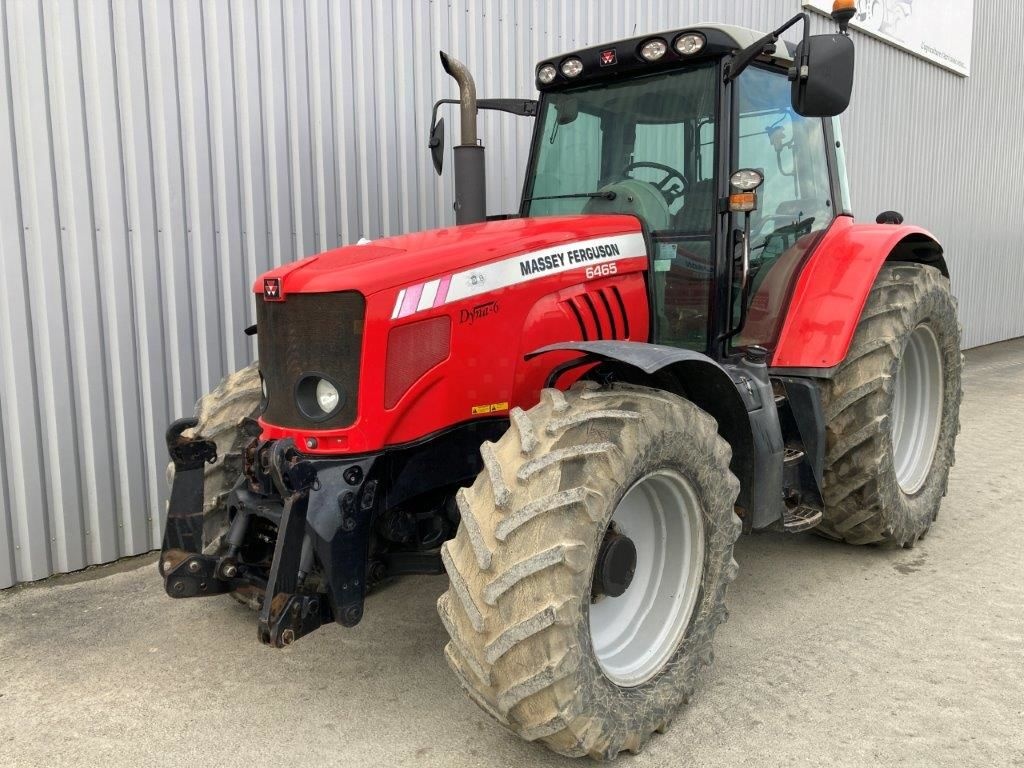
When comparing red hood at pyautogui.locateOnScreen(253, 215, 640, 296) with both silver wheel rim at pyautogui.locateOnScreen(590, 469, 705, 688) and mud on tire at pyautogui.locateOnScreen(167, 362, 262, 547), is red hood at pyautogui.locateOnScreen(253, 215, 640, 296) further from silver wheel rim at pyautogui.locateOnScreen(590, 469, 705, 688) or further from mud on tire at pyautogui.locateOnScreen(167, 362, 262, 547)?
silver wheel rim at pyautogui.locateOnScreen(590, 469, 705, 688)

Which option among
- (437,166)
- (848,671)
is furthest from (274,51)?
(848,671)

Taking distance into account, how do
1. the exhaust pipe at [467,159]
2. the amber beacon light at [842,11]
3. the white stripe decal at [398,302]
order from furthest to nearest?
the exhaust pipe at [467,159] < the amber beacon light at [842,11] < the white stripe decal at [398,302]

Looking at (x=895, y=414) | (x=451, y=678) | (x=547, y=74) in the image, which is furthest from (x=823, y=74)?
(x=451, y=678)

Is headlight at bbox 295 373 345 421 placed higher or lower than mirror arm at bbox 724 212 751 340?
lower

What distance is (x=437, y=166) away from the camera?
427 centimetres

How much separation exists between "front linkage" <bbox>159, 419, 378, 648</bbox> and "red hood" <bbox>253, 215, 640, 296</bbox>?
0.54 metres

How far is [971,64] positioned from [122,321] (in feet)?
36.3

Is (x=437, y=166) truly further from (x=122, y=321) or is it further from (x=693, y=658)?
(x=693, y=658)

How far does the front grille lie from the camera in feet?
9.11

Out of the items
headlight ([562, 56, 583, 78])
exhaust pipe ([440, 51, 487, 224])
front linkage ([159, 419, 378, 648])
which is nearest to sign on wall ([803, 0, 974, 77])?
headlight ([562, 56, 583, 78])

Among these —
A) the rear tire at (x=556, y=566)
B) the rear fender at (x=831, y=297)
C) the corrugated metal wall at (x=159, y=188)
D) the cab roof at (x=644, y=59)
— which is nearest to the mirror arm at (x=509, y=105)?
the cab roof at (x=644, y=59)

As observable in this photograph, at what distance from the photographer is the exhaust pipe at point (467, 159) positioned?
3.85m

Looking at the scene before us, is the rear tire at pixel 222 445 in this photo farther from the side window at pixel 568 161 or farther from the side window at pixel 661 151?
the side window at pixel 661 151

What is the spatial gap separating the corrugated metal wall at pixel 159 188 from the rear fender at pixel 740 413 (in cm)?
242
